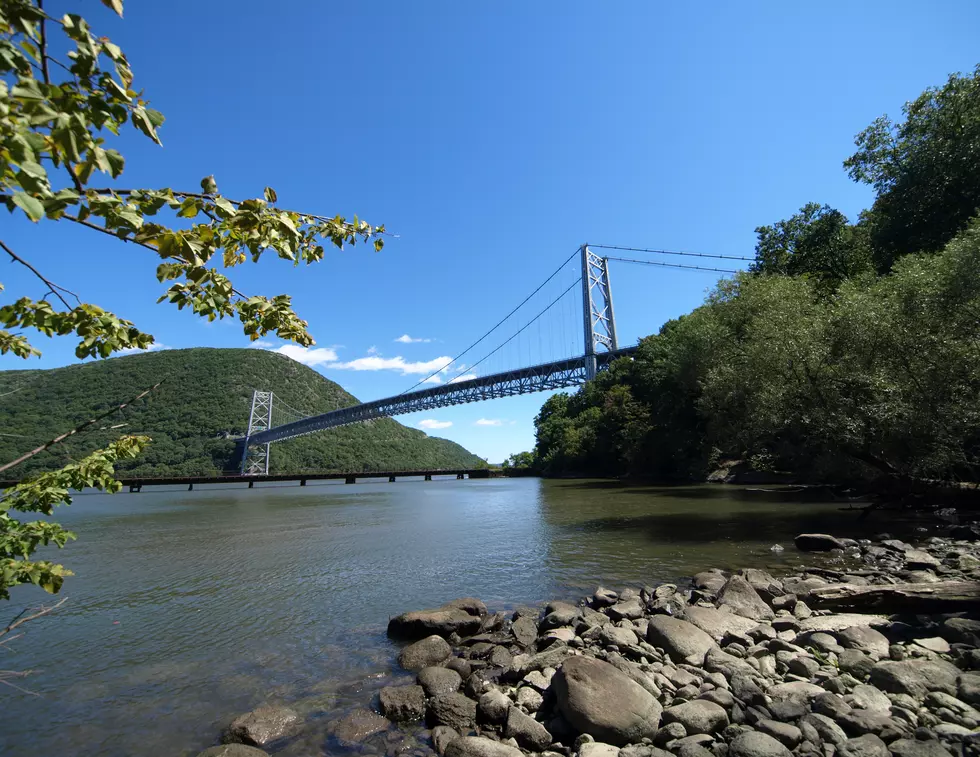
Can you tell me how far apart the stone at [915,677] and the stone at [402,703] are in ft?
14.1

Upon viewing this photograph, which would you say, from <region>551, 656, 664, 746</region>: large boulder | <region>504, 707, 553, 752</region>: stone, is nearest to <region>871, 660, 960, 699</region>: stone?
<region>551, 656, 664, 746</region>: large boulder

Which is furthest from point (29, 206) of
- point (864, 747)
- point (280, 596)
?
point (280, 596)

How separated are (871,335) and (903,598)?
9.83 metres

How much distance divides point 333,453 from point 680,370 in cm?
8030

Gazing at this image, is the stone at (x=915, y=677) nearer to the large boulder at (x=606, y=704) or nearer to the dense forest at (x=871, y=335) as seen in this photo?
the large boulder at (x=606, y=704)

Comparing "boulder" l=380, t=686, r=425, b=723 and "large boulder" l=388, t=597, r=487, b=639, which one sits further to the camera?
"large boulder" l=388, t=597, r=487, b=639

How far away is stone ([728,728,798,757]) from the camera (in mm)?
3773

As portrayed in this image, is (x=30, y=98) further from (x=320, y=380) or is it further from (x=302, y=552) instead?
(x=320, y=380)

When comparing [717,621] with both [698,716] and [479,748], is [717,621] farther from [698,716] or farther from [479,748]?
[479,748]

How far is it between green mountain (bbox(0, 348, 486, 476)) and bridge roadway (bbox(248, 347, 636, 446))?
29.4 feet

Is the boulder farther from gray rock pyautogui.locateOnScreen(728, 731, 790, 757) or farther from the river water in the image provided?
gray rock pyautogui.locateOnScreen(728, 731, 790, 757)

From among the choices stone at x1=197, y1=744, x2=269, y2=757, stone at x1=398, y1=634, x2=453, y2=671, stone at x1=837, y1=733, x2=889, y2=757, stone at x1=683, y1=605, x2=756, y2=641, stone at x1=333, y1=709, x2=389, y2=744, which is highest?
stone at x1=683, y1=605, x2=756, y2=641

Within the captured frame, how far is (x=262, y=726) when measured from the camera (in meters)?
4.86

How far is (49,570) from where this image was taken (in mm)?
2129
